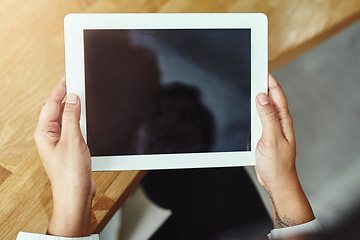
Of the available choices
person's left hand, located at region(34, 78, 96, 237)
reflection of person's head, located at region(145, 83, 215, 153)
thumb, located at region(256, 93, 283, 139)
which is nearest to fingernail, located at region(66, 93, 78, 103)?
person's left hand, located at region(34, 78, 96, 237)

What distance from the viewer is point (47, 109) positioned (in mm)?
468

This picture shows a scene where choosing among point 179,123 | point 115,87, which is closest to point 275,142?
point 179,123

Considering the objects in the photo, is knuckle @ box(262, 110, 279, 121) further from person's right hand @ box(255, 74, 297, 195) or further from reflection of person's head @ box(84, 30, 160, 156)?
reflection of person's head @ box(84, 30, 160, 156)

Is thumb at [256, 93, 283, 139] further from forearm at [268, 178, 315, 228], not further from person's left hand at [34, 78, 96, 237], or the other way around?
person's left hand at [34, 78, 96, 237]

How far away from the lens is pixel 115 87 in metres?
0.46

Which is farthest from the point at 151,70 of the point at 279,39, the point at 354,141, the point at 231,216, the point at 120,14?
the point at 354,141

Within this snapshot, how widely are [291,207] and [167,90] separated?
0.29m

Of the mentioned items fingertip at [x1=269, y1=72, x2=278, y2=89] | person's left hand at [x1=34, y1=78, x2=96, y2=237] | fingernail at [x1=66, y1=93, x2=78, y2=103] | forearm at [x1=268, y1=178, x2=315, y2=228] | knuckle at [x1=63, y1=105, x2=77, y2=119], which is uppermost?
fingertip at [x1=269, y1=72, x2=278, y2=89]

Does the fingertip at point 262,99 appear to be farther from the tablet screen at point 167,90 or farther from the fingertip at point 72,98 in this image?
the fingertip at point 72,98

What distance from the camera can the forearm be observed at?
0.49 m

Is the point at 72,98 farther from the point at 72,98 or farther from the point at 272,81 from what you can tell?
the point at 272,81

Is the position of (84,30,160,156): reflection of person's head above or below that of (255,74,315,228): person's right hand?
above

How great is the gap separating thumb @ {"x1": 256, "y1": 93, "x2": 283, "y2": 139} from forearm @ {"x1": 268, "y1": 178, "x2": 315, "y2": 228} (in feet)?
0.33

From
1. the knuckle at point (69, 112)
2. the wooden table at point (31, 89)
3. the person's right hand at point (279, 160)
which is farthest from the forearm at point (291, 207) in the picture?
the knuckle at point (69, 112)
